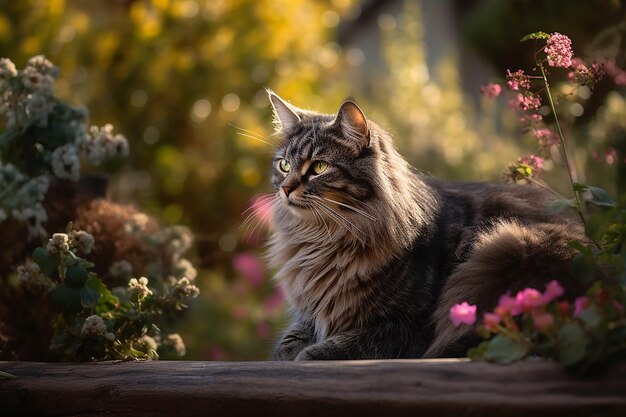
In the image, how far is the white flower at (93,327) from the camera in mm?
2398

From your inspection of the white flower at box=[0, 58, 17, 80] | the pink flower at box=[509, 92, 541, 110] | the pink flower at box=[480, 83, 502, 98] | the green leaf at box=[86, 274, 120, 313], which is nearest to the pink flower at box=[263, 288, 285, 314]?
the green leaf at box=[86, 274, 120, 313]

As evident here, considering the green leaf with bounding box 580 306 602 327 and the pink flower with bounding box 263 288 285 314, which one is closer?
the green leaf with bounding box 580 306 602 327

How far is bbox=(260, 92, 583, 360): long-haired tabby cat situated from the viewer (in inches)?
95.3

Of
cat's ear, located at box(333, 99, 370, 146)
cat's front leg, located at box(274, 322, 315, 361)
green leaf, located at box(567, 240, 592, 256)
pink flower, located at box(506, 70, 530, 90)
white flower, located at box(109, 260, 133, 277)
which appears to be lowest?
cat's front leg, located at box(274, 322, 315, 361)

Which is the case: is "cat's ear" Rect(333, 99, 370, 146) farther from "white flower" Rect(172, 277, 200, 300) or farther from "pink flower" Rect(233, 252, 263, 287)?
"pink flower" Rect(233, 252, 263, 287)

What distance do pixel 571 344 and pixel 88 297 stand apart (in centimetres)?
153

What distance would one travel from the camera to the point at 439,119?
21.9 ft

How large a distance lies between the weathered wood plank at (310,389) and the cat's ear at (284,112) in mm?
1100

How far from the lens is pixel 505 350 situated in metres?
1.83

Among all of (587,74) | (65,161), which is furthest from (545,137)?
(65,161)

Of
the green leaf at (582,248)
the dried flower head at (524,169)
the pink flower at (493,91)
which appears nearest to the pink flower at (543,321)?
the green leaf at (582,248)

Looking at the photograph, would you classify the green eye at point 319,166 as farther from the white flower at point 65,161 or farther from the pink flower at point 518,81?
the white flower at point 65,161

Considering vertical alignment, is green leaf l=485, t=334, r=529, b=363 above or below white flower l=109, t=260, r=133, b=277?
above

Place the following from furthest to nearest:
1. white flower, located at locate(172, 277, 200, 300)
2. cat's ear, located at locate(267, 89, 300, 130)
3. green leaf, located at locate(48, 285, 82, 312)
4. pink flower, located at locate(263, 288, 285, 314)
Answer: pink flower, located at locate(263, 288, 285, 314) < cat's ear, located at locate(267, 89, 300, 130) < white flower, located at locate(172, 277, 200, 300) < green leaf, located at locate(48, 285, 82, 312)
